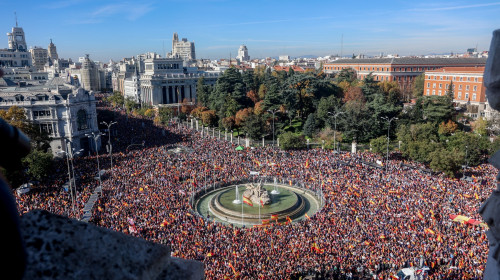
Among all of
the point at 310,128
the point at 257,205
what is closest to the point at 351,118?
the point at 310,128

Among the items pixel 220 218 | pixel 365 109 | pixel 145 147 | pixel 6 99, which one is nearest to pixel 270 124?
pixel 365 109

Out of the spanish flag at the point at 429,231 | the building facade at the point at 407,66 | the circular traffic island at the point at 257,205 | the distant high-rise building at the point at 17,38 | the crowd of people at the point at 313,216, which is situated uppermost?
the distant high-rise building at the point at 17,38

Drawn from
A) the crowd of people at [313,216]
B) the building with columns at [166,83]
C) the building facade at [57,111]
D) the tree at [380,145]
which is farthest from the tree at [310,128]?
the building with columns at [166,83]

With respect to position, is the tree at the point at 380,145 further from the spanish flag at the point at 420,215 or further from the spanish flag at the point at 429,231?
the spanish flag at the point at 429,231

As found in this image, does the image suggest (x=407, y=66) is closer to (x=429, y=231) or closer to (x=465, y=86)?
(x=465, y=86)

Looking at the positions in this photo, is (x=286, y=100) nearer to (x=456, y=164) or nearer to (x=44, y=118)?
(x=456, y=164)

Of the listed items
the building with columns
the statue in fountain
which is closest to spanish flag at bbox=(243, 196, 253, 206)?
the statue in fountain

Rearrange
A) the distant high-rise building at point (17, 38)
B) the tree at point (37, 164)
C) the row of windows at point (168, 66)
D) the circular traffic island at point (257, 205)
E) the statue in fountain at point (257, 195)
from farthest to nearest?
the distant high-rise building at point (17, 38)
the row of windows at point (168, 66)
the tree at point (37, 164)
the statue in fountain at point (257, 195)
the circular traffic island at point (257, 205)
